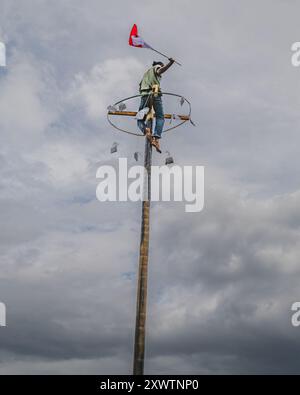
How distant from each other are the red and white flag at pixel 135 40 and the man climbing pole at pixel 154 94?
96cm

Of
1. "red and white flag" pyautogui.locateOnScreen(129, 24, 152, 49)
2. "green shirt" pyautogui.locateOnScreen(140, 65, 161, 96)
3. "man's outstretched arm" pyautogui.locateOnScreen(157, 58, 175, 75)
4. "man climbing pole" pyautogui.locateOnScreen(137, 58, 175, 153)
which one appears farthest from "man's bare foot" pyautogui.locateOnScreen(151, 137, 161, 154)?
"red and white flag" pyautogui.locateOnScreen(129, 24, 152, 49)

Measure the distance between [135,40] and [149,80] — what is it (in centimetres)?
177

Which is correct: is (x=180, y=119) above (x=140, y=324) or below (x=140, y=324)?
above

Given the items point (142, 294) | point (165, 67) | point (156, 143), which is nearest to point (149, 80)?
point (165, 67)

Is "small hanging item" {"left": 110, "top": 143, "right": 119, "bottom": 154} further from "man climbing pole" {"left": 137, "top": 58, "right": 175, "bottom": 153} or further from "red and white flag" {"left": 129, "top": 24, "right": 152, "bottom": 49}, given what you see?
"red and white flag" {"left": 129, "top": 24, "right": 152, "bottom": 49}

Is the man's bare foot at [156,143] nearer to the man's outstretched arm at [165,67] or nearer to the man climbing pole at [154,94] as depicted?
the man climbing pole at [154,94]

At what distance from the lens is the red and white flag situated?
2278 centimetres

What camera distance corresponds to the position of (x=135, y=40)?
74.8 feet

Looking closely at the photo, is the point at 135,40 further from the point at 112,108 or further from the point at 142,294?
the point at 142,294
